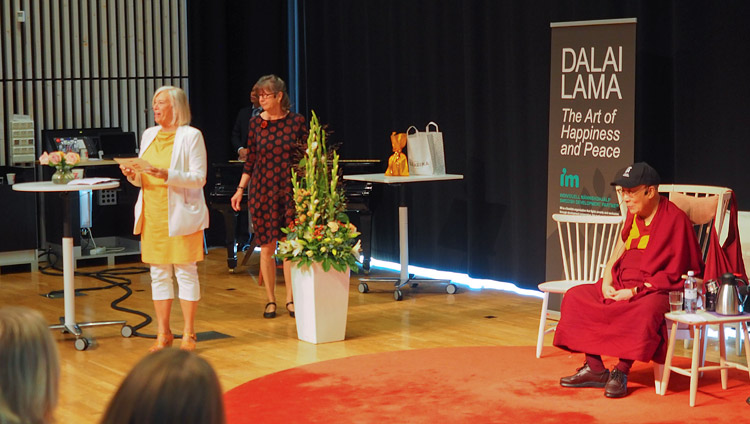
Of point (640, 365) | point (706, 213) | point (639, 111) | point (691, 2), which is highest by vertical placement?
point (691, 2)

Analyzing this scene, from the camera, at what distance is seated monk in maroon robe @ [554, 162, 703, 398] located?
15.5 ft

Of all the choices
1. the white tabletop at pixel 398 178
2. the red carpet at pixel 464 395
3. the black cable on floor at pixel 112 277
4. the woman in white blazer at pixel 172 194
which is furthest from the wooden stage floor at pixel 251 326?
the white tabletop at pixel 398 178

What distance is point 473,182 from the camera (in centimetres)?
802

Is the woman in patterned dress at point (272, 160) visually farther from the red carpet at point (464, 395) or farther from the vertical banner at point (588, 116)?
the vertical banner at point (588, 116)

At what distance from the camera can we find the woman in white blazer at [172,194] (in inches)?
215

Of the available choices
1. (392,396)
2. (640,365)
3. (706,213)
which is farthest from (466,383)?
(706,213)

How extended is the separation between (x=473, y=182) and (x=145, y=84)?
353cm

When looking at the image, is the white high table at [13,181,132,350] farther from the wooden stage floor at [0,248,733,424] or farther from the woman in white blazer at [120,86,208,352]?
the woman in white blazer at [120,86,208,352]

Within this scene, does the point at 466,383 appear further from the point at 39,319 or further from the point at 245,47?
the point at 245,47

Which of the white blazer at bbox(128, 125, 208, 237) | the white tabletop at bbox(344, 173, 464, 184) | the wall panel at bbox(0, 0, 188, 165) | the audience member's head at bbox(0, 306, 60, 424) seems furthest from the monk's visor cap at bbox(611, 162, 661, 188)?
the wall panel at bbox(0, 0, 188, 165)

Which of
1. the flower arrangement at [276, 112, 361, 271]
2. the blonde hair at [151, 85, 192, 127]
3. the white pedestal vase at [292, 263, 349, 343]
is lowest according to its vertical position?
the white pedestal vase at [292, 263, 349, 343]

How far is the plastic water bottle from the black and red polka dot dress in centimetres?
252

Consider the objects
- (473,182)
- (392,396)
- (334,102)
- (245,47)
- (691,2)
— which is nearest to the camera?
(392,396)

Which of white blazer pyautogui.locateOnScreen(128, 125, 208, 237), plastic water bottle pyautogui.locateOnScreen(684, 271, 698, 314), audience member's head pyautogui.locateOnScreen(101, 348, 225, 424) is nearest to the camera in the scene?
audience member's head pyautogui.locateOnScreen(101, 348, 225, 424)
